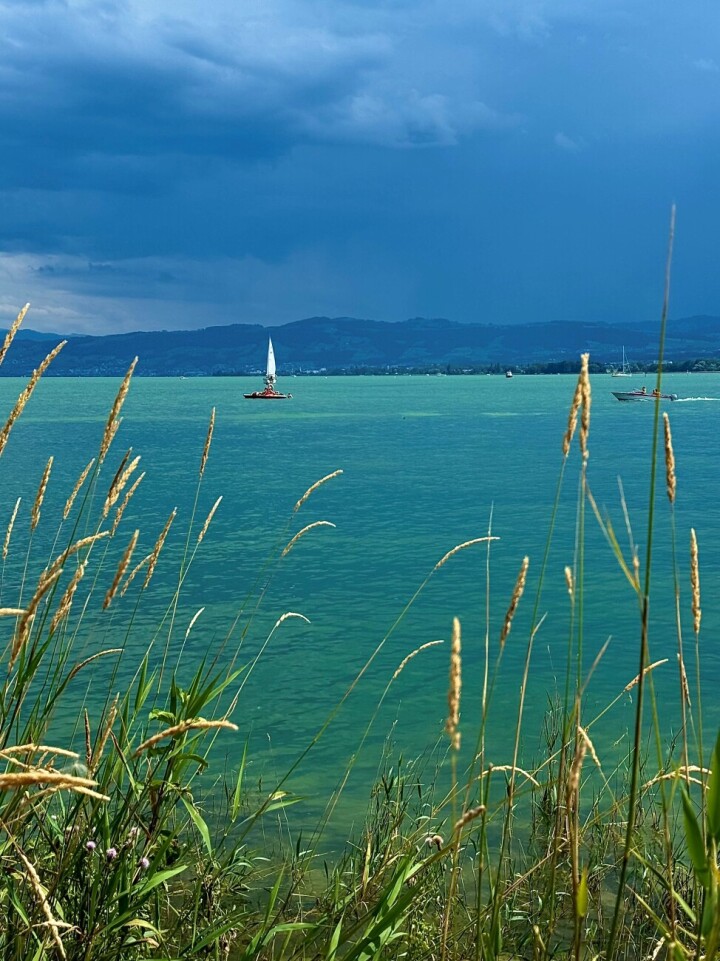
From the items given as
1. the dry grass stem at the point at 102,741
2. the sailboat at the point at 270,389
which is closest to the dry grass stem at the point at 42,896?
the dry grass stem at the point at 102,741

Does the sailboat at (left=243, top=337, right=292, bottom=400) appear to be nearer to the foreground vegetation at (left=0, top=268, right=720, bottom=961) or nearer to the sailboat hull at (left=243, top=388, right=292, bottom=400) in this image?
the sailboat hull at (left=243, top=388, right=292, bottom=400)

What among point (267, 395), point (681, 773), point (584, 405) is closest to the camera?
point (584, 405)

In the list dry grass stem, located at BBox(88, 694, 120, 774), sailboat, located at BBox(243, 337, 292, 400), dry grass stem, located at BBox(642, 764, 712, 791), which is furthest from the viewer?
sailboat, located at BBox(243, 337, 292, 400)

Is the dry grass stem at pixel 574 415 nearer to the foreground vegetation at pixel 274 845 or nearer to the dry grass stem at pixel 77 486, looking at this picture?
the foreground vegetation at pixel 274 845

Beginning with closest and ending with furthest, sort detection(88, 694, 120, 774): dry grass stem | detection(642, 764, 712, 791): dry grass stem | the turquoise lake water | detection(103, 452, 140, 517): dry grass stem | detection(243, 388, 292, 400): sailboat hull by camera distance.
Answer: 1. detection(642, 764, 712, 791): dry grass stem
2. detection(88, 694, 120, 774): dry grass stem
3. detection(103, 452, 140, 517): dry grass stem
4. the turquoise lake water
5. detection(243, 388, 292, 400): sailboat hull

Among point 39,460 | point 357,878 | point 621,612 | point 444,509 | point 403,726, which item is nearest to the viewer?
point 357,878

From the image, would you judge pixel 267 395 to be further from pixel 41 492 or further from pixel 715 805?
pixel 715 805

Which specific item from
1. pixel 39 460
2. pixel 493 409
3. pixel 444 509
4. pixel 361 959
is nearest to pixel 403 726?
pixel 361 959

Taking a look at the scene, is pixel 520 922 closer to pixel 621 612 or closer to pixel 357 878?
pixel 357 878

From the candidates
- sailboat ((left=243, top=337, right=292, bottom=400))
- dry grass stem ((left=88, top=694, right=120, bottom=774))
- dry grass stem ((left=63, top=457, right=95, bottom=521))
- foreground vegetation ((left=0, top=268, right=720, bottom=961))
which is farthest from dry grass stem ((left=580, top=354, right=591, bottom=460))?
sailboat ((left=243, top=337, right=292, bottom=400))

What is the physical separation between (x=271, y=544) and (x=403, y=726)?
16181 mm

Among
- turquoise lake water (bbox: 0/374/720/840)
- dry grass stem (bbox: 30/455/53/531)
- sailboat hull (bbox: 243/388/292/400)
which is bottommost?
turquoise lake water (bbox: 0/374/720/840)

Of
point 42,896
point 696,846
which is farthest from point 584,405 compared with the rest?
point 42,896

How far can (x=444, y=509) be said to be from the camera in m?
36.1
